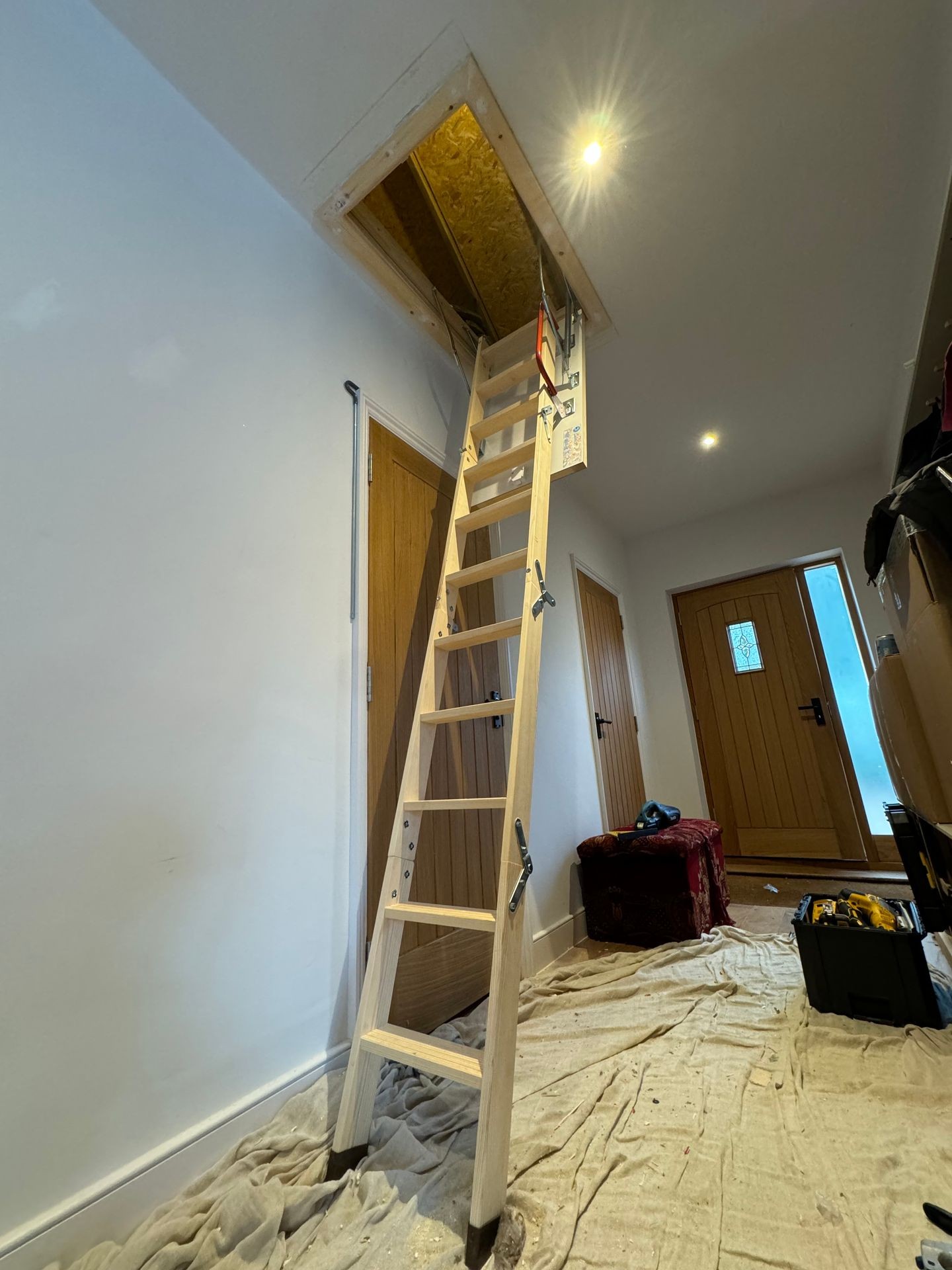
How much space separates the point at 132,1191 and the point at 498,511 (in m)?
1.74

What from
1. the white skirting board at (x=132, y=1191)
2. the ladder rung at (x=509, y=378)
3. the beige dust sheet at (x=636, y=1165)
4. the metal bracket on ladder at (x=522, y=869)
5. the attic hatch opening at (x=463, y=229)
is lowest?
the beige dust sheet at (x=636, y=1165)

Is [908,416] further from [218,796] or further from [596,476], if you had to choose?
[218,796]

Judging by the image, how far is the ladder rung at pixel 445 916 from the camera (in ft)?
3.35

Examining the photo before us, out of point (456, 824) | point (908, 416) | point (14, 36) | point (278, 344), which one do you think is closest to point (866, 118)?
point (908, 416)

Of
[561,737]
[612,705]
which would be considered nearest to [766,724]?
[612,705]

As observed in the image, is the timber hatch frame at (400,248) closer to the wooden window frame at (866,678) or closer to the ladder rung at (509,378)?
the ladder rung at (509,378)

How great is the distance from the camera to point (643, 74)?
1539 mm

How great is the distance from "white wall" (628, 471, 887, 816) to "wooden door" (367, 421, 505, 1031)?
2.32 m

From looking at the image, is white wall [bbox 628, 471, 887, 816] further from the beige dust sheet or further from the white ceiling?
the beige dust sheet

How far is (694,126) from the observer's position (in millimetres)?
1677

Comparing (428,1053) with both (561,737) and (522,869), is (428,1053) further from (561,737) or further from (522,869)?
(561,737)

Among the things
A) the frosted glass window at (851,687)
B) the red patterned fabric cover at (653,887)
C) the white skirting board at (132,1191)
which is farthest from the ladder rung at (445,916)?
the frosted glass window at (851,687)

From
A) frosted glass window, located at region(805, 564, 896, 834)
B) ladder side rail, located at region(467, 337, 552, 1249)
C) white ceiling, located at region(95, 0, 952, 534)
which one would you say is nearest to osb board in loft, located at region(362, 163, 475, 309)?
white ceiling, located at region(95, 0, 952, 534)

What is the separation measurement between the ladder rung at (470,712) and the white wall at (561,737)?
3.01 feet
